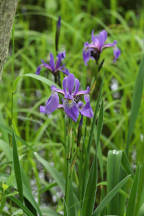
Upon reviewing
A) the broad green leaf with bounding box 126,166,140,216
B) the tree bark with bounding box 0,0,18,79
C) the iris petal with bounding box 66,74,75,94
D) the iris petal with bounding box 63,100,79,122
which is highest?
the tree bark with bounding box 0,0,18,79

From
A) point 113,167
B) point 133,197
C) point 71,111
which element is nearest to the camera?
point 71,111

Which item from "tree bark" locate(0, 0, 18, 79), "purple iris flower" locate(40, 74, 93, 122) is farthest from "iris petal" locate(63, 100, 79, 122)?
"tree bark" locate(0, 0, 18, 79)

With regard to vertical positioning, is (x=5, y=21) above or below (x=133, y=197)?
above

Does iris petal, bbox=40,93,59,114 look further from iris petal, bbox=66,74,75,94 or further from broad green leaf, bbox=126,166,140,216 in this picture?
broad green leaf, bbox=126,166,140,216

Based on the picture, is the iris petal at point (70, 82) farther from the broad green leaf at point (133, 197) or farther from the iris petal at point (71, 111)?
the broad green leaf at point (133, 197)

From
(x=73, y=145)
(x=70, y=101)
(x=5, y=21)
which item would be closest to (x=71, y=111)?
(x=70, y=101)

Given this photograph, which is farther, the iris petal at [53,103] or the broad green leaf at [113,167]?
the broad green leaf at [113,167]

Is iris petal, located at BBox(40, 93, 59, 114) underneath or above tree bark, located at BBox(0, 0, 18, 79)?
underneath

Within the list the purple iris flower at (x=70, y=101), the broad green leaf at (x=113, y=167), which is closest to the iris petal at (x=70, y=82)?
the purple iris flower at (x=70, y=101)

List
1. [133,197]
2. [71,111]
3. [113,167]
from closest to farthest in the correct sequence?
[71,111]
[133,197]
[113,167]

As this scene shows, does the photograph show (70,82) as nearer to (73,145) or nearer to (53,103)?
(53,103)

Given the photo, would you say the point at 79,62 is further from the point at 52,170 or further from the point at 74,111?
the point at 74,111
